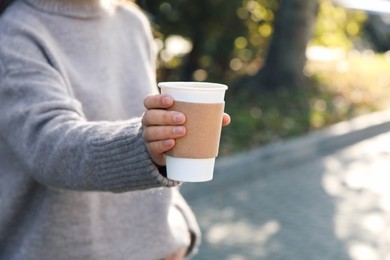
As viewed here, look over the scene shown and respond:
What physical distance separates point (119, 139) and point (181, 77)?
928cm

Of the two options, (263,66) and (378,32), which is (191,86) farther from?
(378,32)

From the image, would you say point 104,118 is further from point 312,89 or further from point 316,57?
point 316,57

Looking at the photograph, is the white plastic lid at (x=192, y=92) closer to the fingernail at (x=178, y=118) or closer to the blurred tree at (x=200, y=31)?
the fingernail at (x=178, y=118)

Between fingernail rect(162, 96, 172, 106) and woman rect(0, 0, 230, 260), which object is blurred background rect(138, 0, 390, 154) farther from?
fingernail rect(162, 96, 172, 106)

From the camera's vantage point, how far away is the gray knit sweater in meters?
1.57

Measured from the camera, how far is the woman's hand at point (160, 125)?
1.41 meters

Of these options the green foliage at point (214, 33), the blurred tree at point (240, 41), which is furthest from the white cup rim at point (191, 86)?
the blurred tree at point (240, 41)

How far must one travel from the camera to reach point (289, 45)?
35.1ft

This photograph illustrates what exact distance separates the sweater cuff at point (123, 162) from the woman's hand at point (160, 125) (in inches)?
1.3

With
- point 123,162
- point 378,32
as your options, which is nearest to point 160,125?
point 123,162

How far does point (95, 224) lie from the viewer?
1.87m

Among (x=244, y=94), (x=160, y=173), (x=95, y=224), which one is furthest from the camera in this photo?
(x=244, y=94)

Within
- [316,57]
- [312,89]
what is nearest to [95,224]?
[312,89]

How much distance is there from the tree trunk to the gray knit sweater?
861 cm
